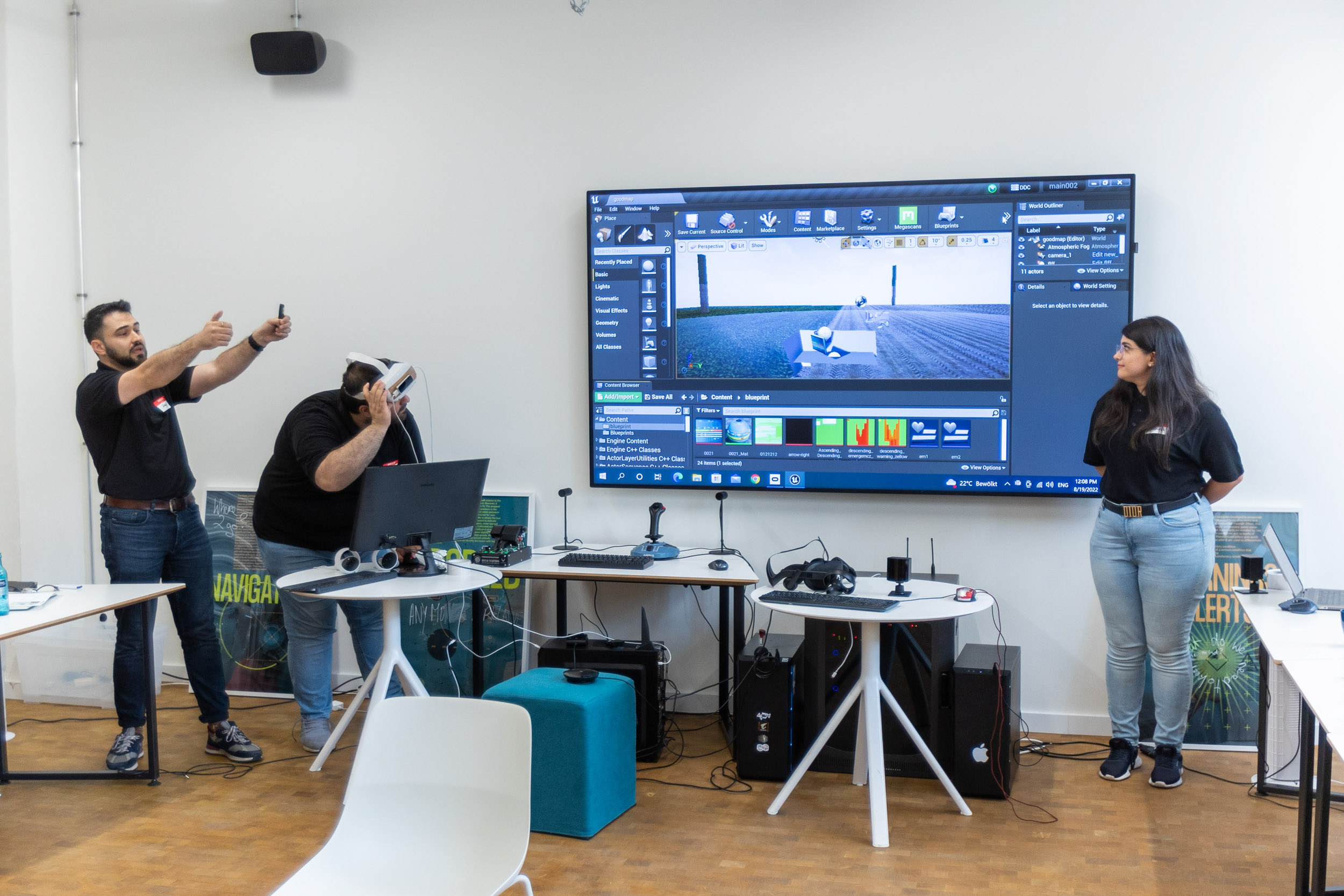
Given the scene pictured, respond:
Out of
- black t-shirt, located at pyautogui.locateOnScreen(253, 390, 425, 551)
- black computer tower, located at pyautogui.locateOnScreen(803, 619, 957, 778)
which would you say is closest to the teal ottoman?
black computer tower, located at pyautogui.locateOnScreen(803, 619, 957, 778)

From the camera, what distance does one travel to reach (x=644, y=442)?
453 cm

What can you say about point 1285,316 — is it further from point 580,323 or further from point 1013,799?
point 580,323

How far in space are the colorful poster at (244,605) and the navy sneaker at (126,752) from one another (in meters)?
0.95

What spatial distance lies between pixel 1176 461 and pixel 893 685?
128 cm

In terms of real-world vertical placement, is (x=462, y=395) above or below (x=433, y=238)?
below

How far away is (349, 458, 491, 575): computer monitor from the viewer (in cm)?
331

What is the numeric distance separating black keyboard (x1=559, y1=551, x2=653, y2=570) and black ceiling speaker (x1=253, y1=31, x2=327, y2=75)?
255cm

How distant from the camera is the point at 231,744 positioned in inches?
158

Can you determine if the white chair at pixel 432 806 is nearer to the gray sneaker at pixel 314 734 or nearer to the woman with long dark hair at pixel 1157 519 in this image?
the gray sneaker at pixel 314 734

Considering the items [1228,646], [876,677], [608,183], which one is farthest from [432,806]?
[1228,646]

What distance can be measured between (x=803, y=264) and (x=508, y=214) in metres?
1.37

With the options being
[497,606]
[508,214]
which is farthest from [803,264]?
[497,606]

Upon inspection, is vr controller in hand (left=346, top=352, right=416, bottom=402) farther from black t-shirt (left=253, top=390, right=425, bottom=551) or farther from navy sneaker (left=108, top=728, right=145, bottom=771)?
navy sneaker (left=108, top=728, right=145, bottom=771)

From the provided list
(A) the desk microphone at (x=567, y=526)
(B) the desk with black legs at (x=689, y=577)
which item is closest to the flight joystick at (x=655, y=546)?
(B) the desk with black legs at (x=689, y=577)
